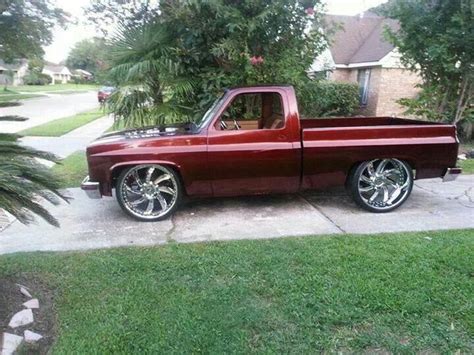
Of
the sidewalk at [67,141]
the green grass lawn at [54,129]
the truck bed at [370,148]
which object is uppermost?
the truck bed at [370,148]

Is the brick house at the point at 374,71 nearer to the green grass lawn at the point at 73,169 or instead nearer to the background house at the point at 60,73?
the green grass lawn at the point at 73,169

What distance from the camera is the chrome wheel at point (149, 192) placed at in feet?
16.9

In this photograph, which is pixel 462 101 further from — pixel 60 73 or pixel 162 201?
pixel 60 73

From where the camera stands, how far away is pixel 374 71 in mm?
17562

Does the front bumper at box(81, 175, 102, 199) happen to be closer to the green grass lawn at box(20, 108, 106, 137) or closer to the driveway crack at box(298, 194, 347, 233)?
the driveway crack at box(298, 194, 347, 233)

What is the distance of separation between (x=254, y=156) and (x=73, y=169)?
14.7 feet

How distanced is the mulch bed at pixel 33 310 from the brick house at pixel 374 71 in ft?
45.1

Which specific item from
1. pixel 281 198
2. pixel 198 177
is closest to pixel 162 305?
pixel 198 177

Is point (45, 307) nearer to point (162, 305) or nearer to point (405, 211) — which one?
point (162, 305)

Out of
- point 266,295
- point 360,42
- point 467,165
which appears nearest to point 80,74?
point 360,42

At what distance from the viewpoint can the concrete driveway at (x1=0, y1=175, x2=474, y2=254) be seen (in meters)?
4.69

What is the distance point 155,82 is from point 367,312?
557cm

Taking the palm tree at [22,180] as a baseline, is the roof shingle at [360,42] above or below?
above

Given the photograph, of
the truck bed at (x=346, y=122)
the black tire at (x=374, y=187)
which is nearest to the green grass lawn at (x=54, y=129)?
the truck bed at (x=346, y=122)
